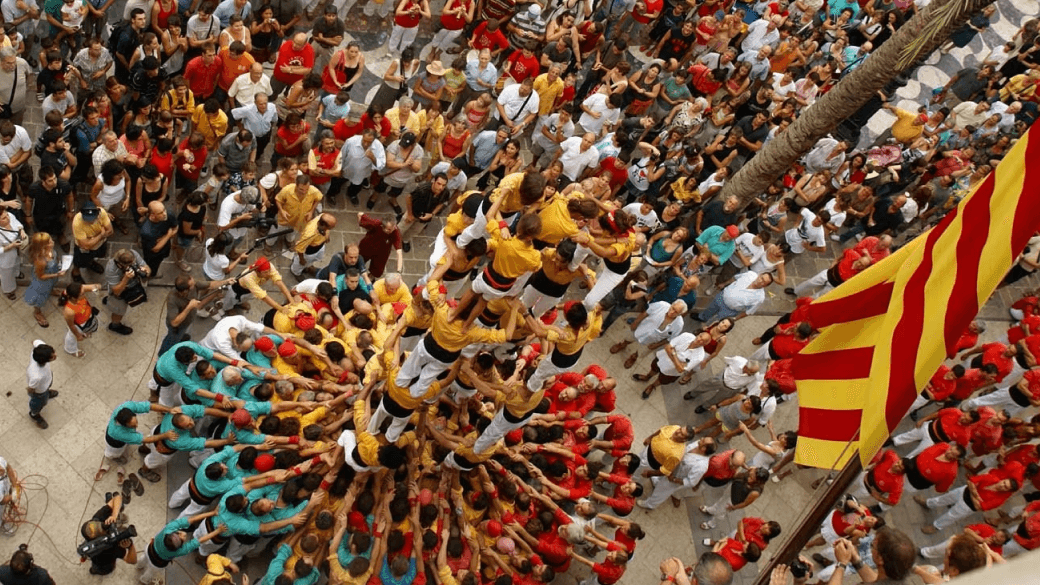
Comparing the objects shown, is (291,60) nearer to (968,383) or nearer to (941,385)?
(941,385)

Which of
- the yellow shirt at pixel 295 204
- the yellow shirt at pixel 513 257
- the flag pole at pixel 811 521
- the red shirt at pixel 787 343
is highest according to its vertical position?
the flag pole at pixel 811 521

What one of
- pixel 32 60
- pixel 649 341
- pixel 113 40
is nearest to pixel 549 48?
pixel 649 341

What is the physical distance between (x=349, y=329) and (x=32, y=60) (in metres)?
6.52

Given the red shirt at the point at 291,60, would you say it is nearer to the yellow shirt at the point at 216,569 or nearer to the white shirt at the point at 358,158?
the white shirt at the point at 358,158

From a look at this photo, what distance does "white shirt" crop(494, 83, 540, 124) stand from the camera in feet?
46.5

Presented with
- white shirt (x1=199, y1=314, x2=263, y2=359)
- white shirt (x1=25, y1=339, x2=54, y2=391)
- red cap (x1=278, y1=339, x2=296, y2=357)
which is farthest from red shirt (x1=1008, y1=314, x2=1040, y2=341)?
white shirt (x1=25, y1=339, x2=54, y2=391)

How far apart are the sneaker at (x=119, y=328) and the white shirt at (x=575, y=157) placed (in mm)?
6284

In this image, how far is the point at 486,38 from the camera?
50.3ft

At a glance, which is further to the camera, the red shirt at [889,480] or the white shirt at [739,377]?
the white shirt at [739,377]

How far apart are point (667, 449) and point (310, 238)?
505 centimetres

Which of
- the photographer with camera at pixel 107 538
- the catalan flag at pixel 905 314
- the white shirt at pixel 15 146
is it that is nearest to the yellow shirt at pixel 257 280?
the photographer with camera at pixel 107 538

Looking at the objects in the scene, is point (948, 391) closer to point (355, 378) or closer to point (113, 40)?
point (355, 378)

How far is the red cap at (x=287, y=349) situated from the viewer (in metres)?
10.7

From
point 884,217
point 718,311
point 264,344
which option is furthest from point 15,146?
point 884,217
